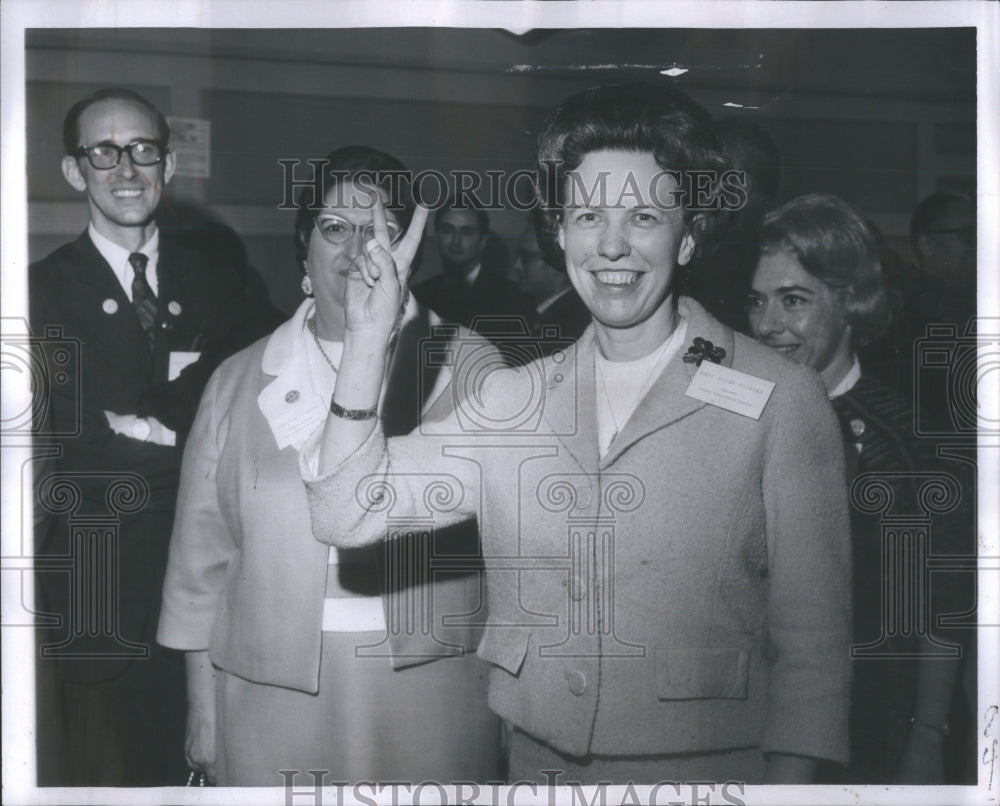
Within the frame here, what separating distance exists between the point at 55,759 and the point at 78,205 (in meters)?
1.23

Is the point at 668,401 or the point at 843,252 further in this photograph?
the point at 843,252

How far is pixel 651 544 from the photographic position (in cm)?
219

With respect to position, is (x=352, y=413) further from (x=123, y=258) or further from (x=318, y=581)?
(x=123, y=258)

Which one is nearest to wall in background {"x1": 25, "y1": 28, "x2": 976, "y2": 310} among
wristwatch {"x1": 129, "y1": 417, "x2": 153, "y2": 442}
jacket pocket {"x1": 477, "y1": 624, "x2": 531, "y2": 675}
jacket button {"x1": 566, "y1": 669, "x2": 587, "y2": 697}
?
wristwatch {"x1": 129, "y1": 417, "x2": 153, "y2": 442}

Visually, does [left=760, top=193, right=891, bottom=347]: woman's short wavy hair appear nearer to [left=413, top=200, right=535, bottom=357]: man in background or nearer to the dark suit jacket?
[left=413, top=200, right=535, bottom=357]: man in background

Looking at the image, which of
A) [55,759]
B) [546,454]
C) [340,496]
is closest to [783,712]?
[546,454]

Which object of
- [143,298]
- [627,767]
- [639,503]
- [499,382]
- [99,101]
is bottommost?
[627,767]

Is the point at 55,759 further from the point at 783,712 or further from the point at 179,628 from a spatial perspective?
the point at 783,712

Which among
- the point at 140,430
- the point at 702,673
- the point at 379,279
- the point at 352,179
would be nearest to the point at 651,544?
the point at 702,673

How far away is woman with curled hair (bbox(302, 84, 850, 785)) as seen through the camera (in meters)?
2.16

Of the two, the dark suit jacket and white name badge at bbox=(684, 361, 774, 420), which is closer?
white name badge at bbox=(684, 361, 774, 420)

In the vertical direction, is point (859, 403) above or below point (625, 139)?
below

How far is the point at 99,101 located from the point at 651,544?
152 cm

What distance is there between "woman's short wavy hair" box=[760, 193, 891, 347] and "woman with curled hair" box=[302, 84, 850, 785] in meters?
0.20
